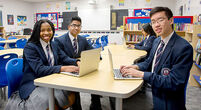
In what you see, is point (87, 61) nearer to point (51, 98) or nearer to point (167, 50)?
point (51, 98)

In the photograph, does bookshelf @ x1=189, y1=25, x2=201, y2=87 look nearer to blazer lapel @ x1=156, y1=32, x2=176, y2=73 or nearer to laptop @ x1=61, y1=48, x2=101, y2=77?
blazer lapel @ x1=156, y1=32, x2=176, y2=73

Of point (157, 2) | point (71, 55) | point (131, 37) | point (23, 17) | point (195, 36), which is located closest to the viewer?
point (71, 55)

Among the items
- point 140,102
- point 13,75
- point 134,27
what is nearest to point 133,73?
point 13,75

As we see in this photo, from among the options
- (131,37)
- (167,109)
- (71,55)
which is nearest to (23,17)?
(131,37)

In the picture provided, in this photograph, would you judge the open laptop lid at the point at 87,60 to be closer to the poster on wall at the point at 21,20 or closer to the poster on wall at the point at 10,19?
the poster on wall at the point at 10,19

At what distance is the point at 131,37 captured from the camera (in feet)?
18.8

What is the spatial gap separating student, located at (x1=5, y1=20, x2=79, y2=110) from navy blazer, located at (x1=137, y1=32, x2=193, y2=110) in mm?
759

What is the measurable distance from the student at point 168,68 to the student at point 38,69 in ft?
2.20

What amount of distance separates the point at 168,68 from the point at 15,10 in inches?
425

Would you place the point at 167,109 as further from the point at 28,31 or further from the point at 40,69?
the point at 28,31

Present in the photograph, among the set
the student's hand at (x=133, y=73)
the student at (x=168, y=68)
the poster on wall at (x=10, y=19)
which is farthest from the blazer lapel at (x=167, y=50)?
the poster on wall at (x=10, y=19)

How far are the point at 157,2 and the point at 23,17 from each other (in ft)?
27.0

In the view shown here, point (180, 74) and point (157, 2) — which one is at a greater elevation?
point (157, 2)

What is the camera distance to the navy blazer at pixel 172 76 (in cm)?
122
